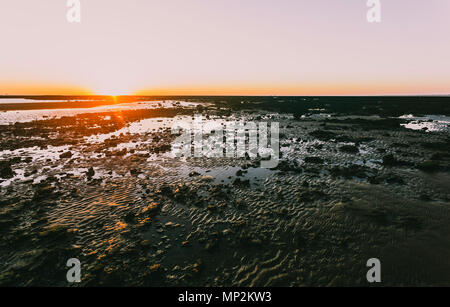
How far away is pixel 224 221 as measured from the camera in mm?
12297

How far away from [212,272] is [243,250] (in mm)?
1945

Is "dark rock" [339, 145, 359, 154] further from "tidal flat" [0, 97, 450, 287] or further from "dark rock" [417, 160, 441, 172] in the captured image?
"dark rock" [417, 160, 441, 172]

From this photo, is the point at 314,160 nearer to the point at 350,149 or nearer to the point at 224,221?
the point at 350,149

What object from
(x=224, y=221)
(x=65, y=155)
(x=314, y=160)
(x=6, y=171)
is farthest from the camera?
(x=65, y=155)

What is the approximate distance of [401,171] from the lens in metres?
19.3

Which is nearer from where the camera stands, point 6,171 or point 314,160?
point 6,171

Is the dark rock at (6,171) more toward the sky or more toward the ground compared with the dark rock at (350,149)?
more toward the ground

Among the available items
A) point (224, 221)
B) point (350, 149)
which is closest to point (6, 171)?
point (224, 221)

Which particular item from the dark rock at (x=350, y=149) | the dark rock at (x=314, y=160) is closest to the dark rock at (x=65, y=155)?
the dark rock at (x=314, y=160)

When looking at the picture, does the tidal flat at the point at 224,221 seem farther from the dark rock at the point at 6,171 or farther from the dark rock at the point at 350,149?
the dark rock at the point at 350,149

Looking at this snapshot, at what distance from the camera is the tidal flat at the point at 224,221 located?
880cm

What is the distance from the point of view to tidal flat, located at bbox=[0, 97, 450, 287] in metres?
8.80
